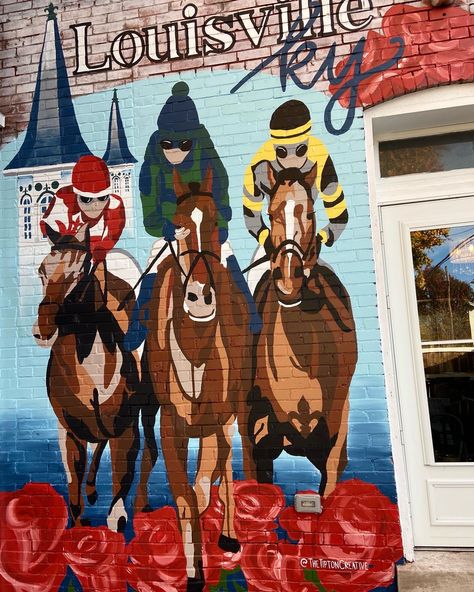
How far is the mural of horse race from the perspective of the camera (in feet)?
11.5

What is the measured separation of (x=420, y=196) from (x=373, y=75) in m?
0.90

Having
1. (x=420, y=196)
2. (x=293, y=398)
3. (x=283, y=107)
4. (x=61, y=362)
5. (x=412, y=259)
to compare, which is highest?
(x=283, y=107)

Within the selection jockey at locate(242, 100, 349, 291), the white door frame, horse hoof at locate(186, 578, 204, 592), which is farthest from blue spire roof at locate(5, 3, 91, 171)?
horse hoof at locate(186, 578, 204, 592)

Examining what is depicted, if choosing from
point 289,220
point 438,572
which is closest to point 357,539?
point 438,572

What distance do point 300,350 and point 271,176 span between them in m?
1.23

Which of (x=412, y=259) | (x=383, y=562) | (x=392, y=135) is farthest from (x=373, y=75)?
(x=383, y=562)

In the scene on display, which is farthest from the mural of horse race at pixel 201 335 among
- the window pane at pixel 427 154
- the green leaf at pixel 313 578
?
the window pane at pixel 427 154

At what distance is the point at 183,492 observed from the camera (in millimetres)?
3650

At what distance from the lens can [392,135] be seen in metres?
3.92

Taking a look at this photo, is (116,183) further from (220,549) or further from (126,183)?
(220,549)

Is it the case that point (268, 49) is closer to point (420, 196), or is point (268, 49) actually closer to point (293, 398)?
point (420, 196)

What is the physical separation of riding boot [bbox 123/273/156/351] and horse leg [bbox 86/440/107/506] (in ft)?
2.32

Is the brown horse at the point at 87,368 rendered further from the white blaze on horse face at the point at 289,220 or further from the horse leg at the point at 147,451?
the white blaze on horse face at the point at 289,220

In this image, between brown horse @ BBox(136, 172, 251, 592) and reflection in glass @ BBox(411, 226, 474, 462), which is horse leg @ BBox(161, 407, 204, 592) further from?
reflection in glass @ BBox(411, 226, 474, 462)
